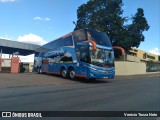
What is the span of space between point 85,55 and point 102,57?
144 cm

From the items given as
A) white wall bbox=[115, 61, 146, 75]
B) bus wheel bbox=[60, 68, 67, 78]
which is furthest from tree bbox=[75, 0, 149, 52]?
bus wheel bbox=[60, 68, 67, 78]

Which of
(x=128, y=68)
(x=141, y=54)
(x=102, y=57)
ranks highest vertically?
(x=141, y=54)

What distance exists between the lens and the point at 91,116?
266 inches

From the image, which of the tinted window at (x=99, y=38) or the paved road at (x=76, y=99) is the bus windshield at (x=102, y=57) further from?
the paved road at (x=76, y=99)

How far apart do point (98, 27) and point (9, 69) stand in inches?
719

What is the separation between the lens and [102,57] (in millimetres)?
18891

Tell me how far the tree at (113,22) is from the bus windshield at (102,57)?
21.3 metres

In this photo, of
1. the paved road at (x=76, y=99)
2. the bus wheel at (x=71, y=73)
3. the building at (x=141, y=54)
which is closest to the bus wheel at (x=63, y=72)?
the bus wheel at (x=71, y=73)

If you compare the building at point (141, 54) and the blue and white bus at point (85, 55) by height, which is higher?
the building at point (141, 54)

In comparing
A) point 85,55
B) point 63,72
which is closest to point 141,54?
point 63,72

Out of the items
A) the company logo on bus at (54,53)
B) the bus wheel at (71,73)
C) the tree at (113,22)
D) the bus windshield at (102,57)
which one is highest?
the tree at (113,22)

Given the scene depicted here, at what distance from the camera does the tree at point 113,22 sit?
41438 millimetres

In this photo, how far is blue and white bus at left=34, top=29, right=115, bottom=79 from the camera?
18.3 meters

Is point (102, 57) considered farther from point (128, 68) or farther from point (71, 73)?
point (128, 68)
